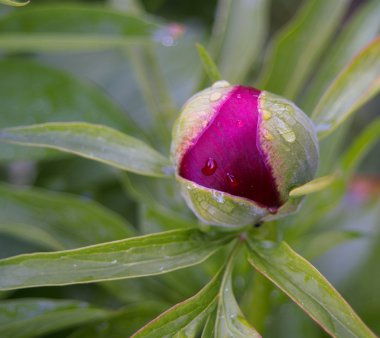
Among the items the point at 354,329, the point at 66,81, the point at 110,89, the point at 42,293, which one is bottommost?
the point at 42,293

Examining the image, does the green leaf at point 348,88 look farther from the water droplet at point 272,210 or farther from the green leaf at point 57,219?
the green leaf at point 57,219

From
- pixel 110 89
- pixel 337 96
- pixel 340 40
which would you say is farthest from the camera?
pixel 110 89

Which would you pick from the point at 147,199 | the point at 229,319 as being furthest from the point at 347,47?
the point at 229,319

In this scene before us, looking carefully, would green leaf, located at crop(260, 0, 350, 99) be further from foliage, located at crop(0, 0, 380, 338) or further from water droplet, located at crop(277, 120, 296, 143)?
water droplet, located at crop(277, 120, 296, 143)

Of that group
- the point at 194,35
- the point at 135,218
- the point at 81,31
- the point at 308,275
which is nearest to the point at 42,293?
the point at 135,218

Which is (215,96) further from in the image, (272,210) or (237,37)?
(237,37)

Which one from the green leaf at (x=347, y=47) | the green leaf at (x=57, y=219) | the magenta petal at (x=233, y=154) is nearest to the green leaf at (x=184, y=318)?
the magenta petal at (x=233, y=154)

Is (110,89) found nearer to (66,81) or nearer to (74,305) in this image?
(66,81)
